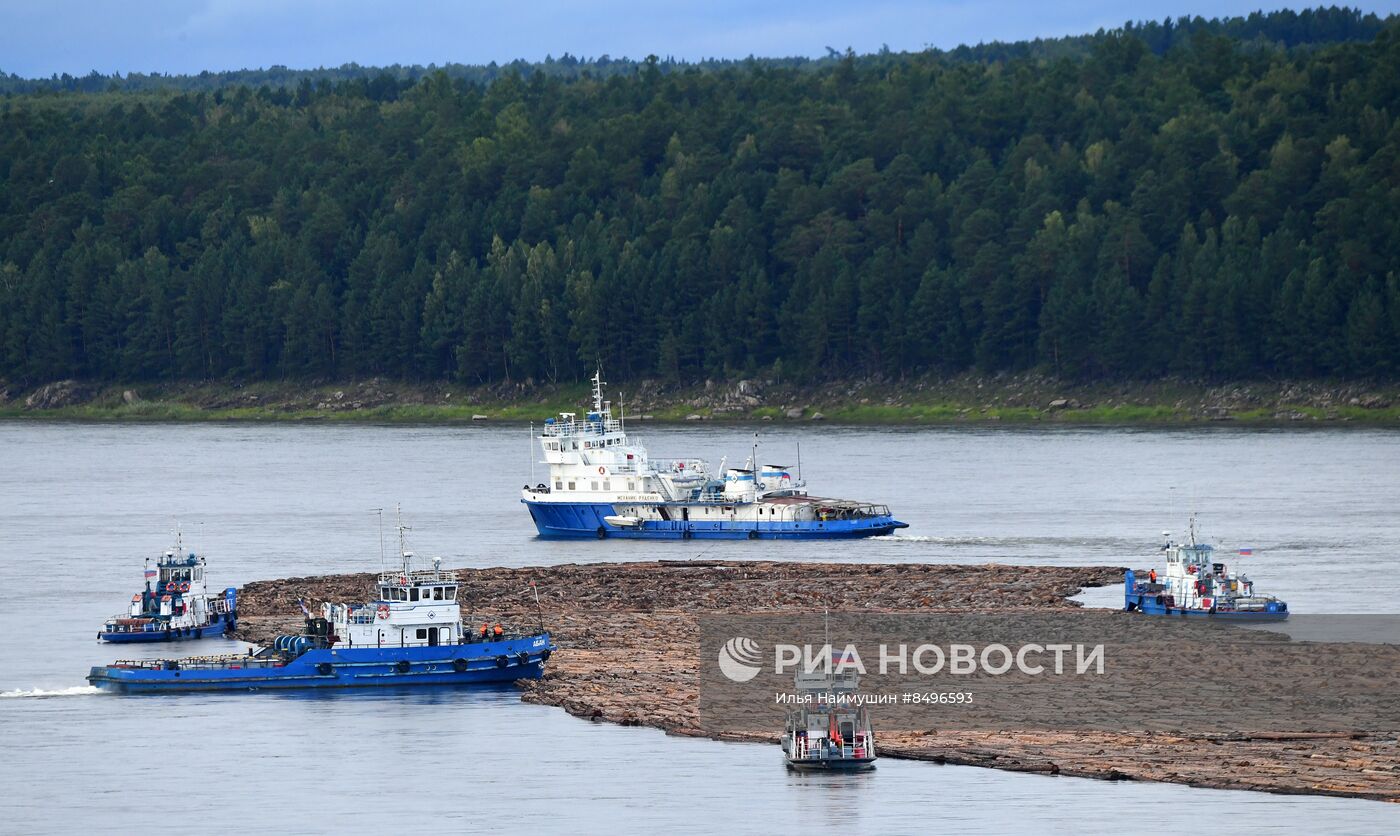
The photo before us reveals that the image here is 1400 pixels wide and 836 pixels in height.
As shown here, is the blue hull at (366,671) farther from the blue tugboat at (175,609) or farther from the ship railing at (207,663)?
the blue tugboat at (175,609)

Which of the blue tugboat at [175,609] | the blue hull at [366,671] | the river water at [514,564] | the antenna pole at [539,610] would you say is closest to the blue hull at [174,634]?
the blue tugboat at [175,609]

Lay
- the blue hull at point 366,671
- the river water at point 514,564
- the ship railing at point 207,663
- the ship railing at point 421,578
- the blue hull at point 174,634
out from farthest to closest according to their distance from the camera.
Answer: the blue hull at point 174,634
the ship railing at point 207,663
the ship railing at point 421,578
the blue hull at point 366,671
the river water at point 514,564

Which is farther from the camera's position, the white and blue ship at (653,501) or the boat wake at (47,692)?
the white and blue ship at (653,501)

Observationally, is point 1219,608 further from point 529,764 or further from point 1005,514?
point 1005,514

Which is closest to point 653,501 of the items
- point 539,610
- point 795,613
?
point 539,610

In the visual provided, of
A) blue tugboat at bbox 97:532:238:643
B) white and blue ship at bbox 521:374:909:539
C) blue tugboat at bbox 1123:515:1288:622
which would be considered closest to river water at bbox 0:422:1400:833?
blue tugboat at bbox 97:532:238:643

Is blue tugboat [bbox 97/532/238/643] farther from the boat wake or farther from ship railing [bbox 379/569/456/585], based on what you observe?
ship railing [bbox 379/569/456/585]

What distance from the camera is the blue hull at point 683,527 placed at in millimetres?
114562

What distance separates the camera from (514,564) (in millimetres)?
102875

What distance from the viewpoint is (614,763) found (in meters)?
57.5

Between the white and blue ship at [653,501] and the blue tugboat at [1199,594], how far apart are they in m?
35.0

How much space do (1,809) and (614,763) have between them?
14.0m

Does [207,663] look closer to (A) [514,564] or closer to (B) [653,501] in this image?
(A) [514,564]

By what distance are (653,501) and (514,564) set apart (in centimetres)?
1691
